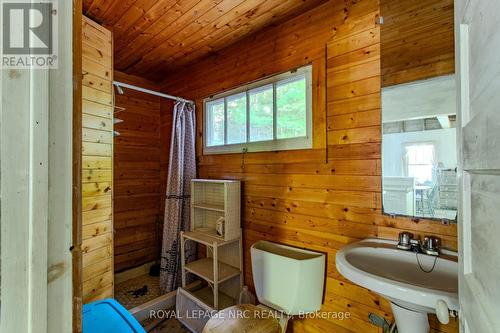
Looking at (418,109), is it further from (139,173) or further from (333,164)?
(139,173)

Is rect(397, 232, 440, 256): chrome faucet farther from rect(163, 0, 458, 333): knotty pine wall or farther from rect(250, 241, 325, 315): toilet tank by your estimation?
rect(250, 241, 325, 315): toilet tank

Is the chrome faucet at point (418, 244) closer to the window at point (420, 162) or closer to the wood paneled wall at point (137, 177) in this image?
the window at point (420, 162)

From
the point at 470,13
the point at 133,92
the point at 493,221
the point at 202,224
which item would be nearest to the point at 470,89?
the point at 470,13

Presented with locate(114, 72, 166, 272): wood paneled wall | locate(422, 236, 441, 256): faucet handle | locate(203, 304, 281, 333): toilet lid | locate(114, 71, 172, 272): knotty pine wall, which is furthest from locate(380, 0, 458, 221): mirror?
locate(114, 72, 166, 272): wood paneled wall

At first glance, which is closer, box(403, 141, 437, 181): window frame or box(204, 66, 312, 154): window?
box(403, 141, 437, 181): window frame

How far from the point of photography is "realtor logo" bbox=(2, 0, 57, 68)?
0.32 meters

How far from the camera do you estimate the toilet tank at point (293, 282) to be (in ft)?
4.76

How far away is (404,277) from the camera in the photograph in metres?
1.14

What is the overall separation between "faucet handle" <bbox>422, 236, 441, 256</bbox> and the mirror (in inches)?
4.2

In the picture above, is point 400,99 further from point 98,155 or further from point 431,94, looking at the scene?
point 98,155

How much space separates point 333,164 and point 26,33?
145 centimetres

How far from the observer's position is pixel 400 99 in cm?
128

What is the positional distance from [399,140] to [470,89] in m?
0.86

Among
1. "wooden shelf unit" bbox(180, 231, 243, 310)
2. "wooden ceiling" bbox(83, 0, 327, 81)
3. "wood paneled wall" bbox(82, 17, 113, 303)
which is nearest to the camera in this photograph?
"wood paneled wall" bbox(82, 17, 113, 303)
